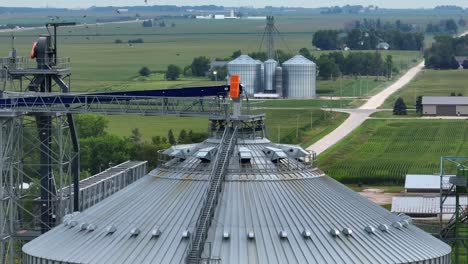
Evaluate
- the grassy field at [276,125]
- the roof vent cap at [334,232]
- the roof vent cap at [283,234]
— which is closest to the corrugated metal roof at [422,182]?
the grassy field at [276,125]

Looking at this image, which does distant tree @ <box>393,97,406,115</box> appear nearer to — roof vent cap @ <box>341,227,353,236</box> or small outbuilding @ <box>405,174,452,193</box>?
small outbuilding @ <box>405,174,452,193</box>

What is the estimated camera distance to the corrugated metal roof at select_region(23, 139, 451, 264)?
51.2m

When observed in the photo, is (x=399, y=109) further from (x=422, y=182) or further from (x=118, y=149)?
(x=422, y=182)

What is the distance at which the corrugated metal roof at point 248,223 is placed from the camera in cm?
5119

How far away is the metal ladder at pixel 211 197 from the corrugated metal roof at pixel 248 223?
1.43 feet

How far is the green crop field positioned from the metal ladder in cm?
6565

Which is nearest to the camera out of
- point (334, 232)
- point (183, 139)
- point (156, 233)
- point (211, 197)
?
point (156, 233)

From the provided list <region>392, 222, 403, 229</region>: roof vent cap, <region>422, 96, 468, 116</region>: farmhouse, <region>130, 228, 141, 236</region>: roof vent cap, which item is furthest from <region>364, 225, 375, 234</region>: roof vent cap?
<region>422, 96, 468, 116</region>: farmhouse

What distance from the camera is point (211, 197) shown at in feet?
173

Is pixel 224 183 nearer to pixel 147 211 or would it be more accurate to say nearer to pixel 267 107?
pixel 147 211

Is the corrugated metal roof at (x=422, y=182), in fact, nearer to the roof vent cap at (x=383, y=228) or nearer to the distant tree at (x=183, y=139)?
the distant tree at (x=183, y=139)

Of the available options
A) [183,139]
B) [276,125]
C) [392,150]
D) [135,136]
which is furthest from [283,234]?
[276,125]

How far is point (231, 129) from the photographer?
189 ft

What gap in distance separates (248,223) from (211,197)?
5.03ft
